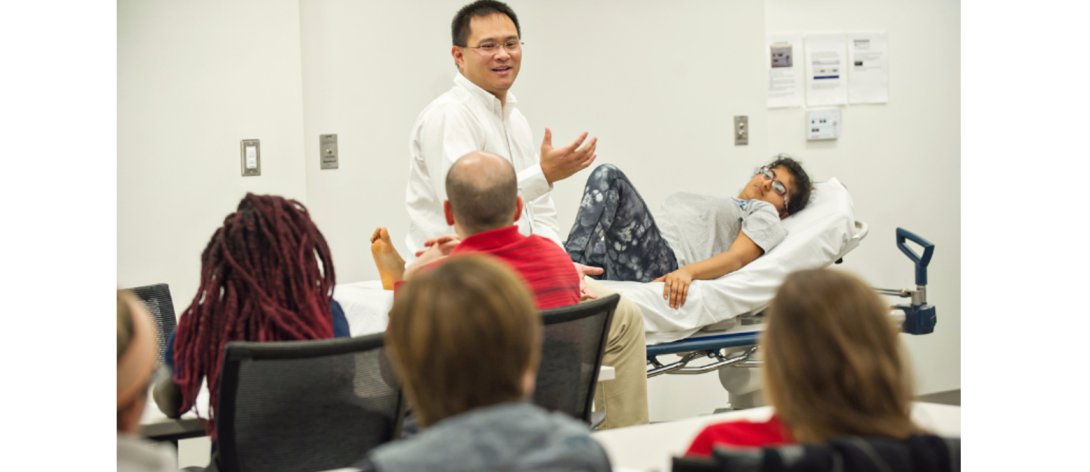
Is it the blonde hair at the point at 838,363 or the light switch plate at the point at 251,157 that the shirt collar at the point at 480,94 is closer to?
the light switch plate at the point at 251,157

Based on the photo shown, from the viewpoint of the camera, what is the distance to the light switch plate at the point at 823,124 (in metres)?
3.97

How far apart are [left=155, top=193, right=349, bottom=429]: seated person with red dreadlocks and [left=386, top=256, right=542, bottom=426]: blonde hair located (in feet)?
2.34

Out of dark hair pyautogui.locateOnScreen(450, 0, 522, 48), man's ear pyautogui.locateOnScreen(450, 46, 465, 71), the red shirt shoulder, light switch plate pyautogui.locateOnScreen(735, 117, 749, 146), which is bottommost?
the red shirt shoulder

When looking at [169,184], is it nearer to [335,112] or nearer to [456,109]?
[335,112]

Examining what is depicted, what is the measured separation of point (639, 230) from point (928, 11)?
246 centimetres

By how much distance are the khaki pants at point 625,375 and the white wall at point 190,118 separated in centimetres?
176

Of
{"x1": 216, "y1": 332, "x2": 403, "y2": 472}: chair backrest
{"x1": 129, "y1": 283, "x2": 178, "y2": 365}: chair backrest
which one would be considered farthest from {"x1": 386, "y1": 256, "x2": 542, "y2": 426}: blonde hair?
{"x1": 129, "y1": 283, "x2": 178, "y2": 365}: chair backrest

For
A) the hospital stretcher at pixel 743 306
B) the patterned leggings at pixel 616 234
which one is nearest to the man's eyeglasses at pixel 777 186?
the hospital stretcher at pixel 743 306

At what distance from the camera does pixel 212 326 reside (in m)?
1.42

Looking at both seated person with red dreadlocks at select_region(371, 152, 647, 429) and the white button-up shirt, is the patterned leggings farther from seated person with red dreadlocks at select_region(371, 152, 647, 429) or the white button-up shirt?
seated person with red dreadlocks at select_region(371, 152, 647, 429)

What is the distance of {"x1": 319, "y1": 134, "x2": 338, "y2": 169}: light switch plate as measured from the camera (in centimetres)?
339

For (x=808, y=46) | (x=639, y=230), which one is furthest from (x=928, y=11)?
(x=639, y=230)

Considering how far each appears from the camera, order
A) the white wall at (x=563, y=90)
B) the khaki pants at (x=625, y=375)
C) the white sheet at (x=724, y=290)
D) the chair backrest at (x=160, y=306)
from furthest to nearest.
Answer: the white wall at (x=563, y=90), the white sheet at (x=724, y=290), the khaki pants at (x=625, y=375), the chair backrest at (x=160, y=306)

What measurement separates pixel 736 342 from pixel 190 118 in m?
2.44
